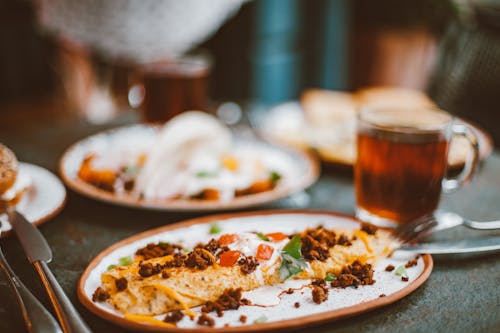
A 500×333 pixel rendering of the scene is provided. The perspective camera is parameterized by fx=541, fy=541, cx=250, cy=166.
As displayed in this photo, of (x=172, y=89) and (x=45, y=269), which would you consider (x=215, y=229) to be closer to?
(x=45, y=269)

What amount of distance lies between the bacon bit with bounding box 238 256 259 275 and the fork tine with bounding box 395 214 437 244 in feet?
1.03

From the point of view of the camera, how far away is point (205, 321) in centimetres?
78

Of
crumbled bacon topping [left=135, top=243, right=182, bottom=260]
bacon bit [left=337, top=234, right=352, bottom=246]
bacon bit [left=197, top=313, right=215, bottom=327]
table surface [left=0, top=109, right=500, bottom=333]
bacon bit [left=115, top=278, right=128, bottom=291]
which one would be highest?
bacon bit [left=115, top=278, right=128, bottom=291]

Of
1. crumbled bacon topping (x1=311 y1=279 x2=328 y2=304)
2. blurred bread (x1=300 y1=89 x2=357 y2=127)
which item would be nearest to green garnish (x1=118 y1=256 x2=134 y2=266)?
crumbled bacon topping (x1=311 y1=279 x2=328 y2=304)

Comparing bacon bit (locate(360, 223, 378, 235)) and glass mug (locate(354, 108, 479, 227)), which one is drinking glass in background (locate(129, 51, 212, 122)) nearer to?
glass mug (locate(354, 108, 479, 227))

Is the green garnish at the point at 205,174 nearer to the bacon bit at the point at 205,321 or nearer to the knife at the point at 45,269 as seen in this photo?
the knife at the point at 45,269

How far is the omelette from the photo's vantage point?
2.68 ft

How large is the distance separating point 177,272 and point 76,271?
240mm

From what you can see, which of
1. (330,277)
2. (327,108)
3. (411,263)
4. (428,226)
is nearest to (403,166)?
(428,226)

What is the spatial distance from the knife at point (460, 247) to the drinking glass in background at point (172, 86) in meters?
0.95

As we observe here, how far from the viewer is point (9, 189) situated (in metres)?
1.14

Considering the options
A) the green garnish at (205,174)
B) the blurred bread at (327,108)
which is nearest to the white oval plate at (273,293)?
the green garnish at (205,174)

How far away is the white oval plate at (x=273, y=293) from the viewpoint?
776 mm

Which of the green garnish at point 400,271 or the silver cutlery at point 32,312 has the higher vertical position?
the silver cutlery at point 32,312
